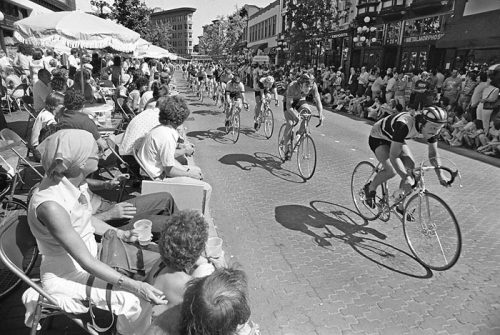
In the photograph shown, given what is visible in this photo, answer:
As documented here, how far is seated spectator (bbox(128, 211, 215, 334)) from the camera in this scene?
6.79 ft

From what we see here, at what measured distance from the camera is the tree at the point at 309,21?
2423 cm

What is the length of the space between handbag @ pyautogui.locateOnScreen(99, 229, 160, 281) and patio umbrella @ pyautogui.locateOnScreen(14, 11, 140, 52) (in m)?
5.92

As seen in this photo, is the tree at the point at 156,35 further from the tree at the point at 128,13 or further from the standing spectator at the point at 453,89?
the standing spectator at the point at 453,89

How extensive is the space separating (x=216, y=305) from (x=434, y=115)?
3451 mm

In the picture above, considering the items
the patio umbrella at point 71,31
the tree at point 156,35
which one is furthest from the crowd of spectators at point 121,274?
the tree at point 156,35

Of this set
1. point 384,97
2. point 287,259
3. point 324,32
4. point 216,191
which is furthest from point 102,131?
point 324,32

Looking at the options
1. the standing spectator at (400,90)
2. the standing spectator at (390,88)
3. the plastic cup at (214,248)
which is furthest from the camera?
the standing spectator at (390,88)

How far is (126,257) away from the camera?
2658 millimetres

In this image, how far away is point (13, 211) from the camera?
13.0 feet

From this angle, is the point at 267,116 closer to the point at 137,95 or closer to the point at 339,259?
the point at 137,95

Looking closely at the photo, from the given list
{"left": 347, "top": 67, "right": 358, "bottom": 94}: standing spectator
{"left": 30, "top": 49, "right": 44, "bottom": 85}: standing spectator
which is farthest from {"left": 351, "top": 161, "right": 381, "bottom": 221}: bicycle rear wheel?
{"left": 347, "top": 67, "right": 358, "bottom": 94}: standing spectator

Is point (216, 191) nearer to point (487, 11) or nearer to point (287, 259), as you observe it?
point (287, 259)

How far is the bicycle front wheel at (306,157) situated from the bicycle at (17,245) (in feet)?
15.5

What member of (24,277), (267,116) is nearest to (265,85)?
(267,116)
